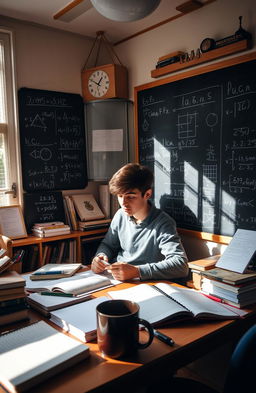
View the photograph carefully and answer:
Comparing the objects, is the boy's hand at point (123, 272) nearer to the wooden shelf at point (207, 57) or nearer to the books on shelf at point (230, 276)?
the books on shelf at point (230, 276)

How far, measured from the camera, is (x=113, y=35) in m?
3.09

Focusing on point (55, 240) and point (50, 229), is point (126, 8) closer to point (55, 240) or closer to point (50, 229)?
point (50, 229)

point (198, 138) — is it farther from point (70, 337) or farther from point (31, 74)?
point (70, 337)

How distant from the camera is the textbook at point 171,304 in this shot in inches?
45.5

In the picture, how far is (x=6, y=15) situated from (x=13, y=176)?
1.27 metres

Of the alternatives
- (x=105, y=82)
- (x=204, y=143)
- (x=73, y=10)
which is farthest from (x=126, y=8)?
(x=105, y=82)

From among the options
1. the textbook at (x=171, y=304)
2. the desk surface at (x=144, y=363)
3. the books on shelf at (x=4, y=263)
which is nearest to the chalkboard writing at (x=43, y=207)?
the books on shelf at (x=4, y=263)

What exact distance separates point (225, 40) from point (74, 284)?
185 cm

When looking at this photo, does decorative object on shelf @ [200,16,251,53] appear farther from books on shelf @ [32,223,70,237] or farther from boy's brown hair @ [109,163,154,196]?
books on shelf @ [32,223,70,237]

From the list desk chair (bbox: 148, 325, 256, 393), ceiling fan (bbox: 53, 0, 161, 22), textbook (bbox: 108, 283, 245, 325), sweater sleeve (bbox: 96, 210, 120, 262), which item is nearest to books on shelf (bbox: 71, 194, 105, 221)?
sweater sleeve (bbox: 96, 210, 120, 262)

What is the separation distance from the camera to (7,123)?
276 cm

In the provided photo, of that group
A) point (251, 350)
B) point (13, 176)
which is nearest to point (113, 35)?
point (13, 176)

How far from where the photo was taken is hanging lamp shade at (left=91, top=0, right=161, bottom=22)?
50.1 inches

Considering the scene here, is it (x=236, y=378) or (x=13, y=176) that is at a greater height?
(x=13, y=176)
